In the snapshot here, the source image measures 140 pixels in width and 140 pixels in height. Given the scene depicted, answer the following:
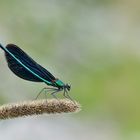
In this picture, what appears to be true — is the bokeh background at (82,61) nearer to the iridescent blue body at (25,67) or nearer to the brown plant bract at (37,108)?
A: the iridescent blue body at (25,67)

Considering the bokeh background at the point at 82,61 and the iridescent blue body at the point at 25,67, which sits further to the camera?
the bokeh background at the point at 82,61

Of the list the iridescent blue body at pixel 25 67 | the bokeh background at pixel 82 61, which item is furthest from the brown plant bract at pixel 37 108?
the bokeh background at pixel 82 61

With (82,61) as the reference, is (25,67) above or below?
below

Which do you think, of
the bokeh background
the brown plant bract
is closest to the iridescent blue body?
the brown plant bract

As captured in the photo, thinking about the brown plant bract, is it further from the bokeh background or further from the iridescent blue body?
the bokeh background

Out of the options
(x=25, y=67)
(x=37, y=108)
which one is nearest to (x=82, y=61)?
(x=25, y=67)

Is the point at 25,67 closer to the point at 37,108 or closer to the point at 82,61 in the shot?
the point at 37,108
